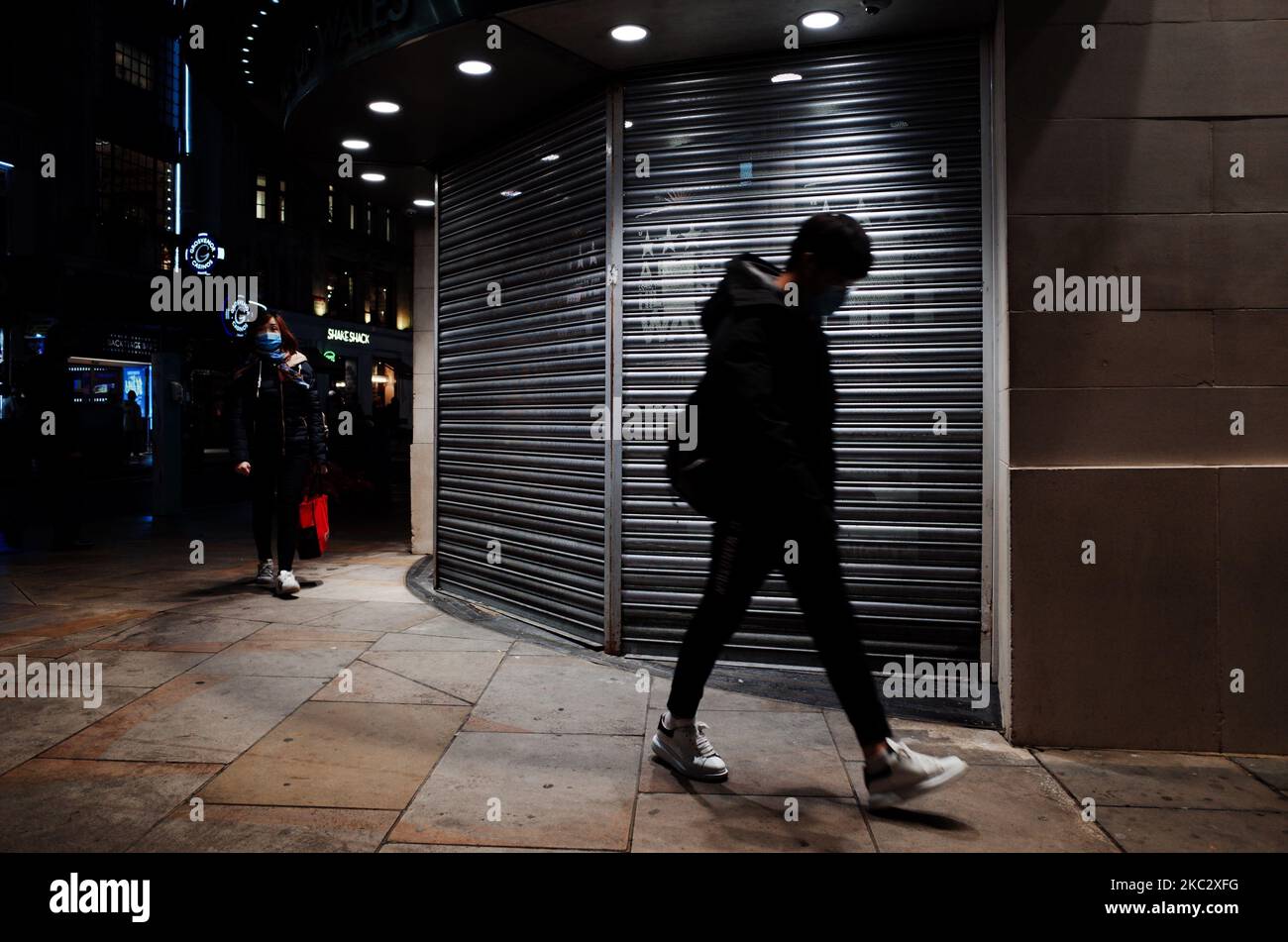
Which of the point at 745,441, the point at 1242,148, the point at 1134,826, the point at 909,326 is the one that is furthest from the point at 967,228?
the point at 1134,826

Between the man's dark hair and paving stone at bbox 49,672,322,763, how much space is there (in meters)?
3.10

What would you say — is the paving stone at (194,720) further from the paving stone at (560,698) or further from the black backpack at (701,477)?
the black backpack at (701,477)

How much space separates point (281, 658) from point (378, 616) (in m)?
1.25

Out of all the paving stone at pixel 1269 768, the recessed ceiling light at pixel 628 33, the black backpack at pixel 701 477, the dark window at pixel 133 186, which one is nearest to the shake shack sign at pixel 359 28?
the recessed ceiling light at pixel 628 33

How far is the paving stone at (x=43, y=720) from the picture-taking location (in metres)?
4.00

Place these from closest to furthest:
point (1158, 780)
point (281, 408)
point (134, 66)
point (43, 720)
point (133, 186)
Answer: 1. point (1158, 780)
2. point (43, 720)
3. point (281, 408)
4. point (133, 186)
5. point (134, 66)

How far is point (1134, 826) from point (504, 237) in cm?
540

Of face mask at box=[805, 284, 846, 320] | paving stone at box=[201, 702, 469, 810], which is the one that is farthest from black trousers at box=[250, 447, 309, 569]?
face mask at box=[805, 284, 846, 320]

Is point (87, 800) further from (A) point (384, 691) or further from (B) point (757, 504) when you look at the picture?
(B) point (757, 504)

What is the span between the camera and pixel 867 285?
5.27 meters

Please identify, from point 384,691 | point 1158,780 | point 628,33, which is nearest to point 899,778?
point 1158,780

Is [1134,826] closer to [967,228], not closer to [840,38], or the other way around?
[967,228]

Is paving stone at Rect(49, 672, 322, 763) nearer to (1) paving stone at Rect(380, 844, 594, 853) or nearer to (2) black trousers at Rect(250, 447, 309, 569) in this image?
(1) paving stone at Rect(380, 844, 594, 853)

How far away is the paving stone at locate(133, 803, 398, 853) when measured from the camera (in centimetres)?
311
